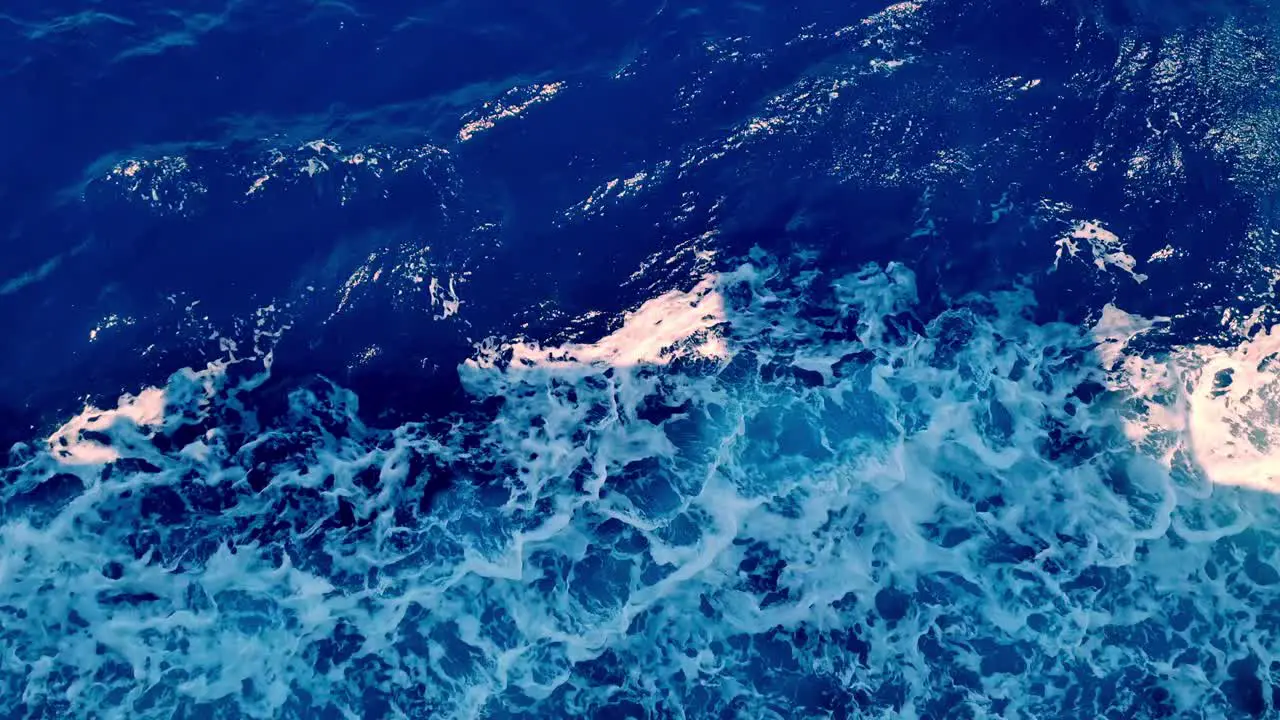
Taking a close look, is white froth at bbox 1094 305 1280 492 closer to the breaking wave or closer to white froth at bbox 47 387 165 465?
the breaking wave

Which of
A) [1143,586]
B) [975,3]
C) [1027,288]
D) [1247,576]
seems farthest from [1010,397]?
[975,3]

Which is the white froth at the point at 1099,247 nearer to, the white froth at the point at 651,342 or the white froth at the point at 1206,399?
the white froth at the point at 1206,399

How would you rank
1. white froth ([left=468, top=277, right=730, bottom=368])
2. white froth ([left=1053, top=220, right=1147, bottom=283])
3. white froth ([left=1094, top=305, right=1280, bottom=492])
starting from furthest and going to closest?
white froth ([left=1053, top=220, right=1147, bottom=283]) < white froth ([left=468, top=277, right=730, bottom=368]) < white froth ([left=1094, top=305, right=1280, bottom=492])

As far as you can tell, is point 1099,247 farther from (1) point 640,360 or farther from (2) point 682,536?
(2) point 682,536

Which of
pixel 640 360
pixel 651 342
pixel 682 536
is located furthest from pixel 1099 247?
pixel 682 536

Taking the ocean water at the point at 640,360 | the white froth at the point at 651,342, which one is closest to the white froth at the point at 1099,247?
the ocean water at the point at 640,360

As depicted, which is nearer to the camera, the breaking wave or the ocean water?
the breaking wave

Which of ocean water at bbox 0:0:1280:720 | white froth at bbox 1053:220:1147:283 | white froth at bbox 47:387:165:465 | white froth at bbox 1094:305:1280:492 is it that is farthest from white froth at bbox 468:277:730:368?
white froth at bbox 1094:305:1280:492
